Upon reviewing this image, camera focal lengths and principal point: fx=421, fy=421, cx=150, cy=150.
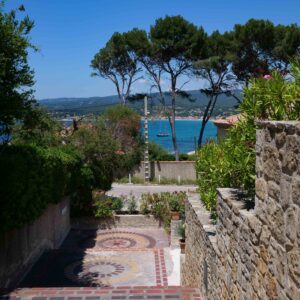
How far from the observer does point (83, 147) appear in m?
19.5

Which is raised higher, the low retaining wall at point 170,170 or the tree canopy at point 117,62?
the tree canopy at point 117,62

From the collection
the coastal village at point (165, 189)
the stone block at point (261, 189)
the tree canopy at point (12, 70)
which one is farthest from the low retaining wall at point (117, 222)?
the stone block at point (261, 189)

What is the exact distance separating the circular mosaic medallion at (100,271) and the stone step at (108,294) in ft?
11.4

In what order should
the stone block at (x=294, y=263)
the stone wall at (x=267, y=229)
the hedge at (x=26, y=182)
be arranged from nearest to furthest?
the stone block at (x=294, y=263) → the stone wall at (x=267, y=229) → the hedge at (x=26, y=182)

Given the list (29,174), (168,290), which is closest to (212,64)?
(29,174)

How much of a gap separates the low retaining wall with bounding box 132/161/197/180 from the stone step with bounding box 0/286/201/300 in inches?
954

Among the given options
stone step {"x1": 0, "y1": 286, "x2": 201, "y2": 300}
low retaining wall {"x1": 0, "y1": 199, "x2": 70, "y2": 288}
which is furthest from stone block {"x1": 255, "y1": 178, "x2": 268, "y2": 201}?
low retaining wall {"x1": 0, "y1": 199, "x2": 70, "y2": 288}

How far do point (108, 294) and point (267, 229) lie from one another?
4633 millimetres

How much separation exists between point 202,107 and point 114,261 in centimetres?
2382

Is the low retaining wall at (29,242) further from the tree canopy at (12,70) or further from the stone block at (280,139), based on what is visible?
the stone block at (280,139)

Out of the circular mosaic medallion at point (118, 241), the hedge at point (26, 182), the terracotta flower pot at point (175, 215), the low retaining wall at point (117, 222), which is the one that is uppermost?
the hedge at point (26, 182)

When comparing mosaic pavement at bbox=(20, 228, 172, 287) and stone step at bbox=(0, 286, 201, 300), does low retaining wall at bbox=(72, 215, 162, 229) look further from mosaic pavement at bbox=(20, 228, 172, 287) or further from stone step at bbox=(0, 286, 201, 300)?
stone step at bbox=(0, 286, 201, 300)

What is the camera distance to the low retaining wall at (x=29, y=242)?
985 centimetres

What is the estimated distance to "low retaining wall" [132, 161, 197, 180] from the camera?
104ft
